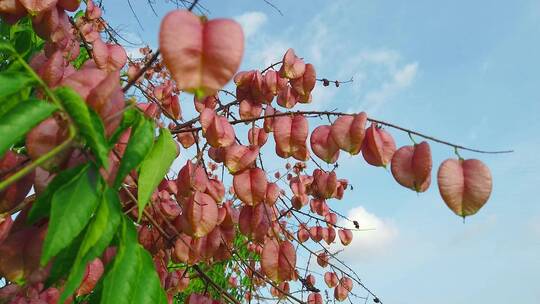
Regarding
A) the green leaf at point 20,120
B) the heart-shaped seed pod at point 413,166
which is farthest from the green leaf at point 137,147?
the heart-shaped seed pod at point 413,166

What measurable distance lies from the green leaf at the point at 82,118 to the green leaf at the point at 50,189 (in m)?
0.07

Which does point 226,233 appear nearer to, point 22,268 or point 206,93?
point 22,268

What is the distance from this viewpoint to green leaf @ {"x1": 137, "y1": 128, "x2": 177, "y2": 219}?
3.10 ft

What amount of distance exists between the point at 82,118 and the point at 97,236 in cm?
18

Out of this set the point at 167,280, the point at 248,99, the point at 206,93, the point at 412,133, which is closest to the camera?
the point at 206,93

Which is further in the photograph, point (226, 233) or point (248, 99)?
point (248, 99)

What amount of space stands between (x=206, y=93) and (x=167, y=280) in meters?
1.11

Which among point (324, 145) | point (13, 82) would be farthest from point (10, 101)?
point (324, 145)

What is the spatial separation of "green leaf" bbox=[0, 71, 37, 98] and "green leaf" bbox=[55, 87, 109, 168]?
0.22 ft

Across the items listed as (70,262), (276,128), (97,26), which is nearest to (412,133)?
(276,128)

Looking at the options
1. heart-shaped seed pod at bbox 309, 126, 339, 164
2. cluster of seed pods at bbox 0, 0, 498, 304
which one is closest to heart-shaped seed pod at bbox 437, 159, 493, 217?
cluster of seed pods at bbox 0, 0, 498, 304

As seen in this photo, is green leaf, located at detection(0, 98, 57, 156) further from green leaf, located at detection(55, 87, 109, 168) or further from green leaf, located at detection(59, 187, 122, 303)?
green leaf, located at detection(59, 187, 122, 303)

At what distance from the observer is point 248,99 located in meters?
2.03

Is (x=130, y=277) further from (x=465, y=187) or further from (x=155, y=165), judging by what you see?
(x=465, y=187)
